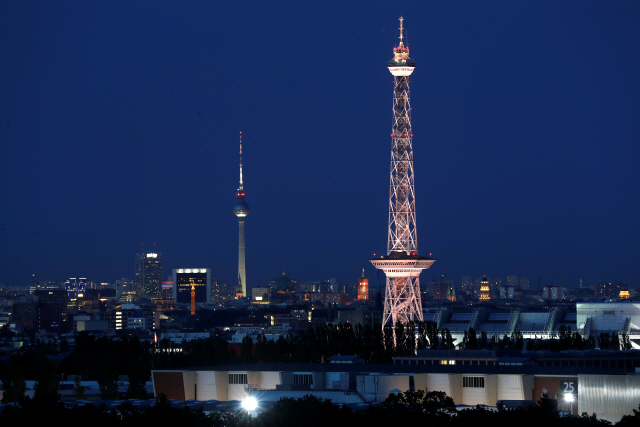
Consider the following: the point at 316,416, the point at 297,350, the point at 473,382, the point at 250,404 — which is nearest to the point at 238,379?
the point at 250,404

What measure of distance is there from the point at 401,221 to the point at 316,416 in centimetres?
4934

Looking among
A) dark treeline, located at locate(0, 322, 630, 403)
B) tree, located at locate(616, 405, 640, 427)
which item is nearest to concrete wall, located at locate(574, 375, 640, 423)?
tree, located at locate(616, 405, 640, 427)

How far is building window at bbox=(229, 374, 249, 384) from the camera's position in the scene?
69188mm

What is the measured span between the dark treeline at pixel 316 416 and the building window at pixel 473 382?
26.7ft

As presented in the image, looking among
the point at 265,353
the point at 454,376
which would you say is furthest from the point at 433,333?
the point at 454,376

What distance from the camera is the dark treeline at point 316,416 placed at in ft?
165

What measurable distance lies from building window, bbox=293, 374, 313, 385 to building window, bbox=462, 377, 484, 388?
30.8 ft

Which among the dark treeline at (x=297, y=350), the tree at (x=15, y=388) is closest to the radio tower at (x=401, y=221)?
the dark treeline at (x=297, y=350)

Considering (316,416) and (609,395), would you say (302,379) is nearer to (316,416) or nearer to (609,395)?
(316,416)

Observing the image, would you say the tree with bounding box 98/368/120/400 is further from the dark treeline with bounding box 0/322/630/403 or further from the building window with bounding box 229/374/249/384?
the building window with bounding box 229/374/249/384

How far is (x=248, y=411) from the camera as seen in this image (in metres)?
56.8

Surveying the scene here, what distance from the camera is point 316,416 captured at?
52594 millimetres

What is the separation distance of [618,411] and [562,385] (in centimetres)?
790

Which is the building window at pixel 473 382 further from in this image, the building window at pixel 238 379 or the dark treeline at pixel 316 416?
the building window at pixel 238 379
